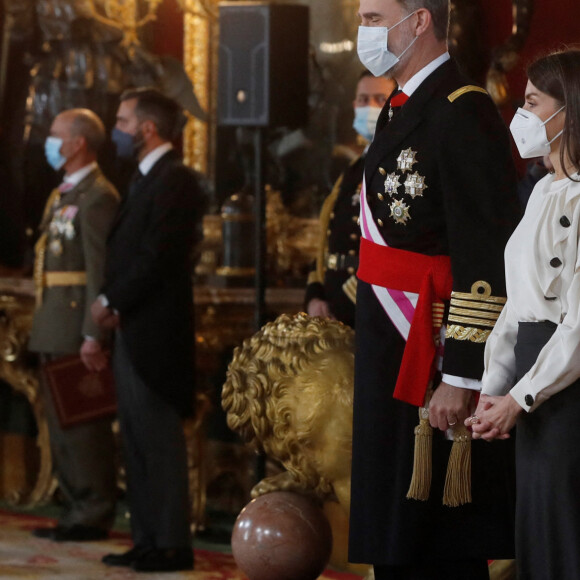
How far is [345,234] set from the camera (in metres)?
4.31

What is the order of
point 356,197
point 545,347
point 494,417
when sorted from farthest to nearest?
1. point 356,197
2. point 494,417
3. point 545,347

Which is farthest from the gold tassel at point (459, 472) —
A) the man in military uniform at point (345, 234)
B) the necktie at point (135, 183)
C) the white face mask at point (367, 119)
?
the necktie at point (135, 183)

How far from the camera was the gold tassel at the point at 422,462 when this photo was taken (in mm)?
2703

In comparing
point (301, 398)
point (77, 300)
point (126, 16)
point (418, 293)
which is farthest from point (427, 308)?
point (126, 16)

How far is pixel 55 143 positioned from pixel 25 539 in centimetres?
163

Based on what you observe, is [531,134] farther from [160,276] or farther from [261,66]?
[160,276]

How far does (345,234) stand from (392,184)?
1556 mm

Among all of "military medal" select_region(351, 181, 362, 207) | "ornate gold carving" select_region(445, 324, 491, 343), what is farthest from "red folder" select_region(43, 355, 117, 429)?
"ornate gold carving" select_region(445, 324, 491, 343)

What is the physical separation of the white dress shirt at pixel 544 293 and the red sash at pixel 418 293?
237 millimetres

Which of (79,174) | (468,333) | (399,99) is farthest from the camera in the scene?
(79,174)

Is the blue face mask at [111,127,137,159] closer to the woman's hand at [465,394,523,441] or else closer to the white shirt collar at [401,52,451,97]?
the white shirt collar at [401,52,451,97]

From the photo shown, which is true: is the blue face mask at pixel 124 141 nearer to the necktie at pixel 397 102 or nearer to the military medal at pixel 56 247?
the military medal at pixel 56 247

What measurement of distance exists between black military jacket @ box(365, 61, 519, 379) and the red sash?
28mm

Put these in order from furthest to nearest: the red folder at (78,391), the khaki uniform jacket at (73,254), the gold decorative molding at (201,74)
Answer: the gold decorative molding at (201,74)
the red folder at (78,391)
the khaki uniform jacket at (73,254)
